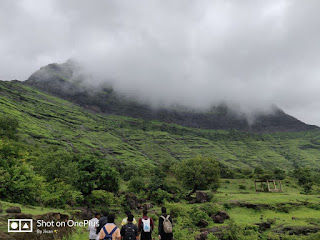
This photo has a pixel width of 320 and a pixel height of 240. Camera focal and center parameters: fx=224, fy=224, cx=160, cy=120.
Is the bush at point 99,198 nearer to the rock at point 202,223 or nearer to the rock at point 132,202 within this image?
the rock at point 132,202

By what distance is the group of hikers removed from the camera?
35.3 feet

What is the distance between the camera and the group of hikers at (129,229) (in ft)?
35.3

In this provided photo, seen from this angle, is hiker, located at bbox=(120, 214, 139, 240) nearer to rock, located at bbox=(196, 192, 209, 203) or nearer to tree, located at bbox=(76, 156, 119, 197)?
tree, located at bbox=(76, 156, 119, 197)

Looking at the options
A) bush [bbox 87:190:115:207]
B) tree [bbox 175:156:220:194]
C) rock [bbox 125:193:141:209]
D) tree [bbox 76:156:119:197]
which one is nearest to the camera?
bush [bbox 87:190:115:207]

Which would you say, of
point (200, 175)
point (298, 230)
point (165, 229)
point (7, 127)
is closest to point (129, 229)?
point (165, 229)

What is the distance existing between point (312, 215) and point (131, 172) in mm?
61122

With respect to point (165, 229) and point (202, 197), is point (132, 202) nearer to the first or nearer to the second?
point (202, 197)

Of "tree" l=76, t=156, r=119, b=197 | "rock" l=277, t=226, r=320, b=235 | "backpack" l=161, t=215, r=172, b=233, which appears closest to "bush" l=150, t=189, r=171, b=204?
"tree" l=76, t=156, r=119, b=197

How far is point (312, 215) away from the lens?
3309cm

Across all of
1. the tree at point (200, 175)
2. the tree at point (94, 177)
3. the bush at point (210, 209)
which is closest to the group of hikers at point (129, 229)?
the bush at point (210, 209)

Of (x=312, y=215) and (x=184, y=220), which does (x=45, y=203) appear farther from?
(x=312, y=215)

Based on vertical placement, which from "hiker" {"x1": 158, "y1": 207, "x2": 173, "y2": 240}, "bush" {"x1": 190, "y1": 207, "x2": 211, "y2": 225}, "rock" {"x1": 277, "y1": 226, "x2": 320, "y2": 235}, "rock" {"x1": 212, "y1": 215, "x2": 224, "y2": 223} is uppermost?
"hiker" {"x1": 158, "y1": 207, "x2": 173, "y2": 240}

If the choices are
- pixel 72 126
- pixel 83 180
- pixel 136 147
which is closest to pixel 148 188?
pixel 83 180

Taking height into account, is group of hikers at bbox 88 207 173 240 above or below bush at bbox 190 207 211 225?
above
